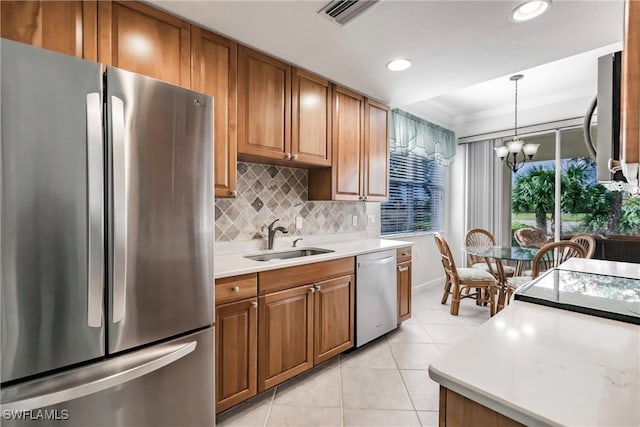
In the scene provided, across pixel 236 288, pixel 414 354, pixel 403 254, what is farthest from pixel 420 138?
pixel 236 288

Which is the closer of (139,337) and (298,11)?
(139,337)

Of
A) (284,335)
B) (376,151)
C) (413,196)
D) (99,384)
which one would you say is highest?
(376,151)

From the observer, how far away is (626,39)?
22.3 inches

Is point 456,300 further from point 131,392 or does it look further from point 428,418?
point 131,392

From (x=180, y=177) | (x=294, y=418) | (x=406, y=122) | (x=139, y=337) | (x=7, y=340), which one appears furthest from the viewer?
(x=406, y=122)

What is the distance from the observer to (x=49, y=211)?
3.24ft

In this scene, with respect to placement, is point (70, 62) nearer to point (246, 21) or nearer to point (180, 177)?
point (180, 177)

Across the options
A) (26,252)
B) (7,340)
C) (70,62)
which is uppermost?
(70,62)

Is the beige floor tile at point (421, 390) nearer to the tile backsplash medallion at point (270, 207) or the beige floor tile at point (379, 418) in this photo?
the beige floor tile at point (379, 418)

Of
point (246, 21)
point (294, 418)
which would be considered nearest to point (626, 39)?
point (246, 21)

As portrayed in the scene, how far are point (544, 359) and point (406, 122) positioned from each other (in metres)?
3.58

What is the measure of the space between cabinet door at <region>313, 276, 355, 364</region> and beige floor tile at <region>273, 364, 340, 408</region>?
0.12 meters

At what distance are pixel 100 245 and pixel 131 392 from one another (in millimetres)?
597

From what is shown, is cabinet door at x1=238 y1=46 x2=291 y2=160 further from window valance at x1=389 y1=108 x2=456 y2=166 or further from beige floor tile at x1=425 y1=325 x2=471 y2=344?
beige floor tile at x1=425 y1=325 x2=471 y2=344
